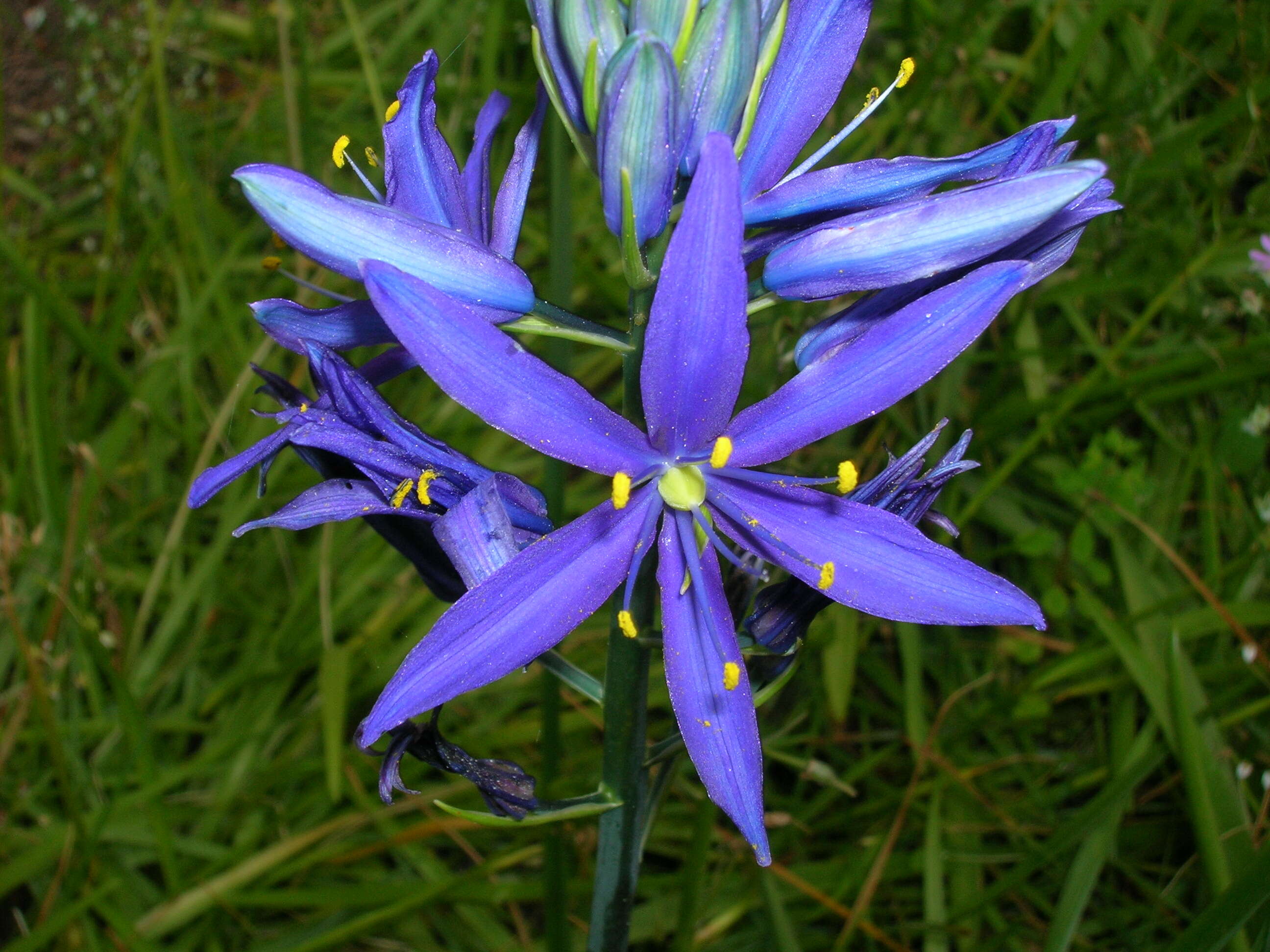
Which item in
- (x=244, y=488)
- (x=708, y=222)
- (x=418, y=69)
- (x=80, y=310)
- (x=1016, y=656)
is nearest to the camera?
(x=708, y=222)

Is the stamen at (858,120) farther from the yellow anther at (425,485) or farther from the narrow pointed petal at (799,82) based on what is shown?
the yellow anther at (425,485)

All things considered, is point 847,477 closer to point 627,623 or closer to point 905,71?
point 627,623

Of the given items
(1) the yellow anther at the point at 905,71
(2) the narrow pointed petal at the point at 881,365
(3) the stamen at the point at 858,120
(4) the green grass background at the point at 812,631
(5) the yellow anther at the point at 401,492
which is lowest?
(4) the green grass background at the point at 812,631

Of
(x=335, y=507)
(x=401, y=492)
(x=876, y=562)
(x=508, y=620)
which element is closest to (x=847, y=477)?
(x=876, y=562)

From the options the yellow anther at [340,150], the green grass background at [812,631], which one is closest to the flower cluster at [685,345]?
the yellow anther at [340,150]

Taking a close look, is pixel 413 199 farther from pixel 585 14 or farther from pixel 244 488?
pixel 244 488

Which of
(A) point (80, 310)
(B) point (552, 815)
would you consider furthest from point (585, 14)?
(A) point (80, 310)
